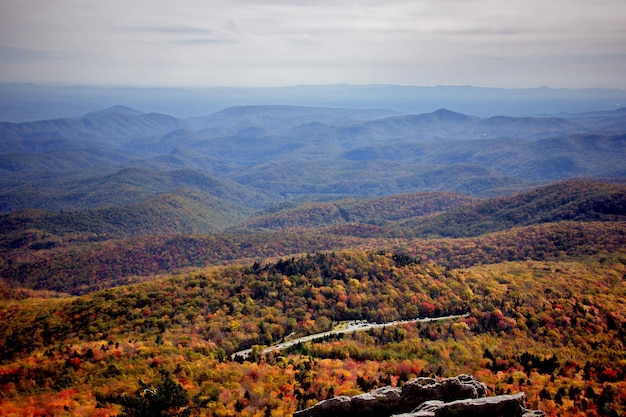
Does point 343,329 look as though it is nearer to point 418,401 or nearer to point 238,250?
point 418,401

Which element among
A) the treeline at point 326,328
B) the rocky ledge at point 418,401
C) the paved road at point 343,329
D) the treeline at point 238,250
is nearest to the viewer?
the rocky ledge at point 418,401

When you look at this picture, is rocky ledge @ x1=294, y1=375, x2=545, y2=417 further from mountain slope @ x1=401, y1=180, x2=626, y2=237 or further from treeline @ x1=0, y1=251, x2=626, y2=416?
mountain slope @ x1=401, y1=180, x2=626, y2=237

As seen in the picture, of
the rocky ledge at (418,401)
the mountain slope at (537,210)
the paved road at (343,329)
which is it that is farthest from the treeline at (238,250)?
the rocky ledge at (418,401)

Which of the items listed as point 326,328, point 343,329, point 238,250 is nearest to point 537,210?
point 238,250

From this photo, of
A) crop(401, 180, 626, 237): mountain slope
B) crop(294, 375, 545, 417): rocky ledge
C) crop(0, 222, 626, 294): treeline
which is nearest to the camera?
crop(294, 375, 545, 417): rocky ledge

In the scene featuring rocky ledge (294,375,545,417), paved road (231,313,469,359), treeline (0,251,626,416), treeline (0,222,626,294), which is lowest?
treeline (0,222,626,294)

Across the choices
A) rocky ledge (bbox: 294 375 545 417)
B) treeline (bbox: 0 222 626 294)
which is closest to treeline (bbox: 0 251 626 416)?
rocky ledge (bbox: 294 375 545 417)

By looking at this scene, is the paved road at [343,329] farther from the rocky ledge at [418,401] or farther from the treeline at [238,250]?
the treeline at [238,250]

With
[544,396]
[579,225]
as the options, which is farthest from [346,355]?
[579,225]

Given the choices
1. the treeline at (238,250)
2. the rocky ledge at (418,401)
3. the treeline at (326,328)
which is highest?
the rocky ledge at (418,401)

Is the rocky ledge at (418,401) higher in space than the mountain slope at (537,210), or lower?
higher
